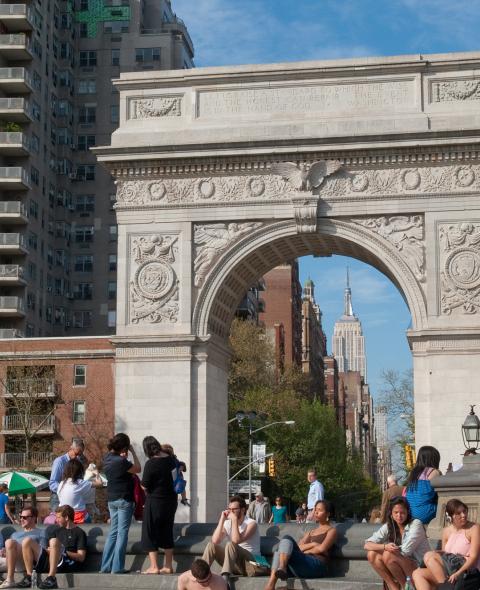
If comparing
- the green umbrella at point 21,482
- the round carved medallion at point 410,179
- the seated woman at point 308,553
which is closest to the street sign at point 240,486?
the round carved medallion at point 410,179

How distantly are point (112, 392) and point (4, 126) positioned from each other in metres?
24.1

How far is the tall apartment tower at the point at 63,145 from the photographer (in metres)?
68.7

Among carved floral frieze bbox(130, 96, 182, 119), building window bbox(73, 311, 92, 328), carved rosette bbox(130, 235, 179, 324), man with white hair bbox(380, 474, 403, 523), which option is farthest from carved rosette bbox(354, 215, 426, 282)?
building window bbox(73, 311, 92, 328)

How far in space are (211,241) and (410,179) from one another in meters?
6.52

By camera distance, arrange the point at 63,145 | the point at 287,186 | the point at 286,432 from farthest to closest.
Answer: the point at 63,145, the point at 286,432, the point at 287,186

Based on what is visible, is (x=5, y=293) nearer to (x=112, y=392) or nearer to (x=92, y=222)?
(x=92, y=222)

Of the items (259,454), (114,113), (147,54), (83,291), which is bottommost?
(259,454)

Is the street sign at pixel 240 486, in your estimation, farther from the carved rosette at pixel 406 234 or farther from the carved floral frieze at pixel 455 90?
the carved floral frieze at pixel 455 90

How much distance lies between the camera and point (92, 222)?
77.9 metres

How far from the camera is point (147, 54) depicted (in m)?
79.6

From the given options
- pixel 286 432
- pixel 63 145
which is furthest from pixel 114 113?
pixel 286 432

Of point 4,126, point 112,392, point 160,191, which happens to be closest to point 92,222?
point 4,126

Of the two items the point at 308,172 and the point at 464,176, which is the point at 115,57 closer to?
the point at 308,172

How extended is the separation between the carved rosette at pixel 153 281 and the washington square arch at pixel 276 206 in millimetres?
45
